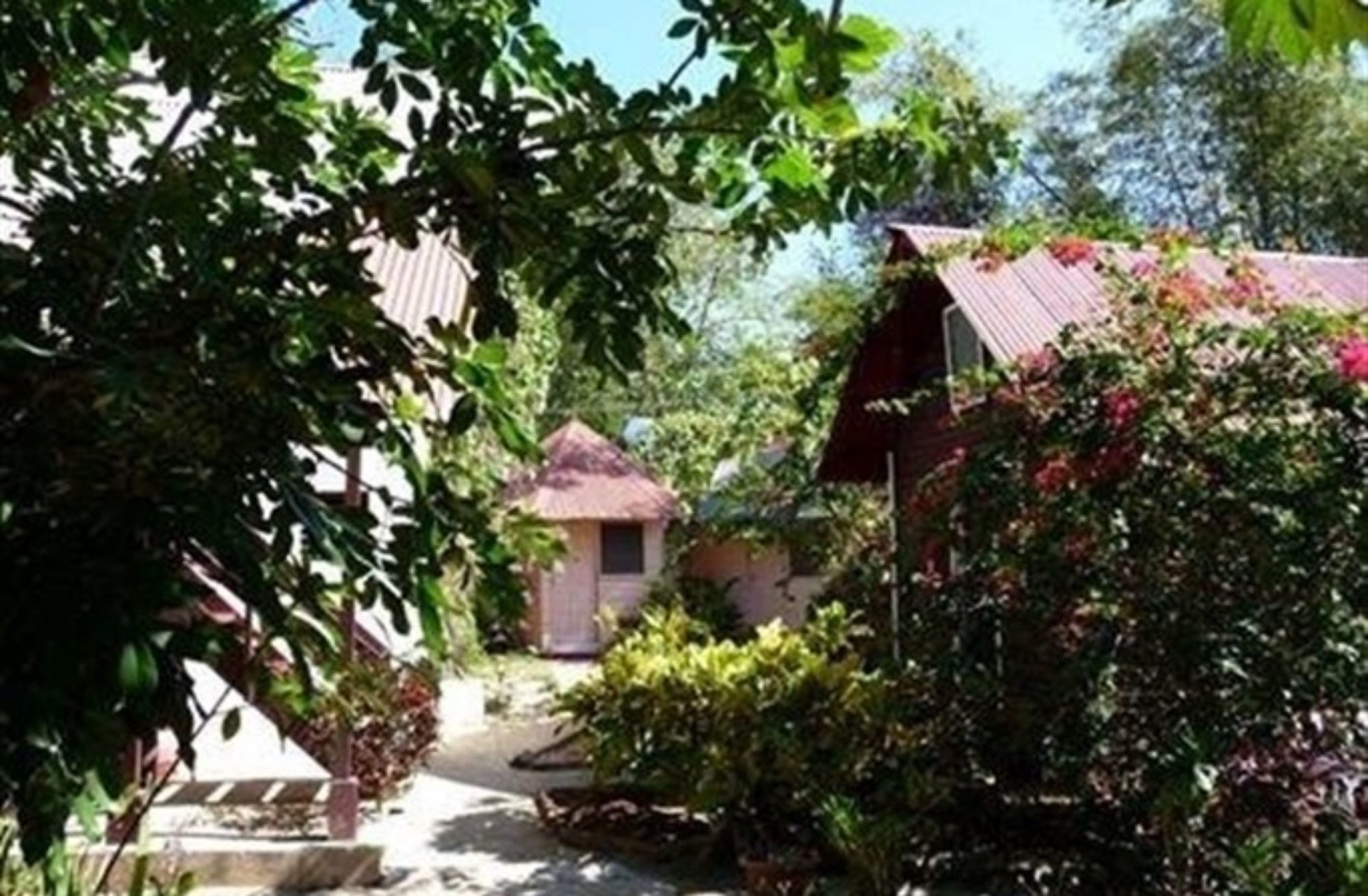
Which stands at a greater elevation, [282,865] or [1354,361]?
[1354,361]

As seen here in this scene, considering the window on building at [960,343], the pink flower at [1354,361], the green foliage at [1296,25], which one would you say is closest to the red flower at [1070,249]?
the pink flower at [1354,361]

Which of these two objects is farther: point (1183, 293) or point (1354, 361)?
point (1183, 293)

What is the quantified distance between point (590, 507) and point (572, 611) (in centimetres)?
185

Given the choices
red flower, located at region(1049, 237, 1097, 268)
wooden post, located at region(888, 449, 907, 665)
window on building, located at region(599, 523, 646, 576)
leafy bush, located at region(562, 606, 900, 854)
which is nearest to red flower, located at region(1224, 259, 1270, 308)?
red flower, located at region(1049, 237, 1097, 268)

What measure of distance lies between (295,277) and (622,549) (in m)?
20.7

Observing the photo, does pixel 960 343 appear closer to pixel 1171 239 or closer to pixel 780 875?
pixel 1171 239

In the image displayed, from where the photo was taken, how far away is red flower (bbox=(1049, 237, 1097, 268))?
6.86 meters

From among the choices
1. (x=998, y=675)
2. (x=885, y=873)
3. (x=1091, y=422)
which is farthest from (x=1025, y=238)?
(x=885, y=873)

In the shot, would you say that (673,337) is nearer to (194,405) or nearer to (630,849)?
(194,405)

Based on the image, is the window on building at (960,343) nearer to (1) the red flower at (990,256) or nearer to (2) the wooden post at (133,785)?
(1) the red flower at (990,256)

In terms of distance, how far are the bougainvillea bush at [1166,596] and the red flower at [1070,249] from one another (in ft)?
0.58

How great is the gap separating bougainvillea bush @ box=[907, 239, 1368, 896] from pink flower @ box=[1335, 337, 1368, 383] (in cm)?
1

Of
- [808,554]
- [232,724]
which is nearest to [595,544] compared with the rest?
[808,554]

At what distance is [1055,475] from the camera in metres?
6.05
